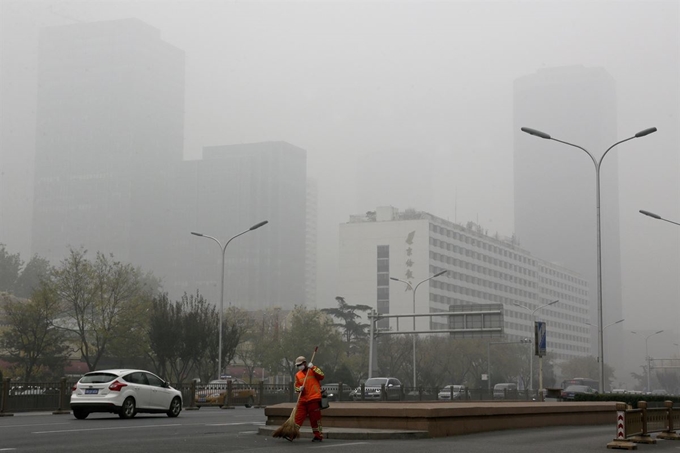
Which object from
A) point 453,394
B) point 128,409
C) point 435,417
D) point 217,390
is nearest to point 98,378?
point 128,409

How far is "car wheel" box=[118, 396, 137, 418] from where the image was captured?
24.5 meters

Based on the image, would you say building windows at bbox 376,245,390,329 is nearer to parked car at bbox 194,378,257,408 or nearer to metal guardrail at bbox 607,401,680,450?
parked car at bbox 194,378,257,408

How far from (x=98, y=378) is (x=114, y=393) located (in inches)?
26.3

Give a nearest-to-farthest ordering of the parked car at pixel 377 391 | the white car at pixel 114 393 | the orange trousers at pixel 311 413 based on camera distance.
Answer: the orange trousers at pixel 311 413, the white car at pixel 114 393, the parked car at pixel 377 391

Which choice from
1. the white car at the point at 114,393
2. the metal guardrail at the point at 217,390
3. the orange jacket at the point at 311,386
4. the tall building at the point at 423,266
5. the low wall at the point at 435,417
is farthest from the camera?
the tall building at the point at 423,266

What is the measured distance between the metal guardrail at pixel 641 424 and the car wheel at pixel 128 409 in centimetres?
1349

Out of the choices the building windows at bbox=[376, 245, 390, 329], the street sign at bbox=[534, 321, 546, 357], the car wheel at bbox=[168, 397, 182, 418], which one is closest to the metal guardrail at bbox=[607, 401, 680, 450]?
the street sign at bbox=[534, 321, 546, 357]

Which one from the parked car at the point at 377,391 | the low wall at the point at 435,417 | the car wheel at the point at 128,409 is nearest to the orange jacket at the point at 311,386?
the low wall at the point at 435,417

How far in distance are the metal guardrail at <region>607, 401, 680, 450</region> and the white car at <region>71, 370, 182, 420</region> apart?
13459 mm

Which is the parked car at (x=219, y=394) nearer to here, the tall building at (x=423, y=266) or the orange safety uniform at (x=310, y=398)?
the orange safety uniform at (x=310, y=398)

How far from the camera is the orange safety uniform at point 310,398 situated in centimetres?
1588

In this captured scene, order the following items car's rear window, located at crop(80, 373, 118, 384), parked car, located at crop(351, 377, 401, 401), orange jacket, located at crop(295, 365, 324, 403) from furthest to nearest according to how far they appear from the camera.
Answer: parked car, located at crop(351, 377, 401, 401), car's rear window, located at crop(80, 373, 118, 384), orange jacket, located at crop(295, 365, 324, 403)

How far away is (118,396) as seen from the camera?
2427cm

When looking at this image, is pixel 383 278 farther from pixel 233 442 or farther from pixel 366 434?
pixel 233 442
